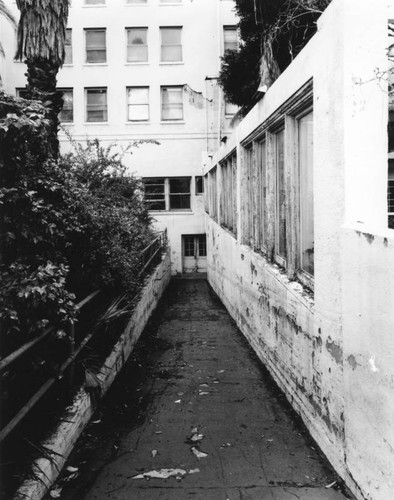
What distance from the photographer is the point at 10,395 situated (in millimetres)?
4453

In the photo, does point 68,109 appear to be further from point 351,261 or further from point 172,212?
point 351,261

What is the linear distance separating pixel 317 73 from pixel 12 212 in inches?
116

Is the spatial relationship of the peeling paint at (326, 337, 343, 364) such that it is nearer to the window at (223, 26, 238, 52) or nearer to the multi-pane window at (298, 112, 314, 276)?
the multi-pane window at (298, 112, 314, 276)

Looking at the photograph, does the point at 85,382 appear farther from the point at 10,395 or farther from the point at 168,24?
the point at 168,24

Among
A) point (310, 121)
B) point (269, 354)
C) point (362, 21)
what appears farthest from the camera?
point (269, 354)

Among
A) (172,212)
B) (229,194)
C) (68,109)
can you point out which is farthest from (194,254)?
(229,194)

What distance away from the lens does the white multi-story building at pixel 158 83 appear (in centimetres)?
2506

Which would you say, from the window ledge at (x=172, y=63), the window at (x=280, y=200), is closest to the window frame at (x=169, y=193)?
the window ledge at (x=172, y=63)

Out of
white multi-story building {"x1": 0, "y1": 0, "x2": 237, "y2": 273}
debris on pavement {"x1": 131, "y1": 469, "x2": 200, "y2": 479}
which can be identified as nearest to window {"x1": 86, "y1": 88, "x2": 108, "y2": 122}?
white multi-story building {"x1": 0, "y1": 0, "x2": 237, "y2": 273}

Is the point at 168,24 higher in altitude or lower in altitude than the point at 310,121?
higher

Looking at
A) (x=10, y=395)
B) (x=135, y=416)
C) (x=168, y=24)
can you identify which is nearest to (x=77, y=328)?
(x=135, y=416)

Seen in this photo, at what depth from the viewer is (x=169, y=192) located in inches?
990

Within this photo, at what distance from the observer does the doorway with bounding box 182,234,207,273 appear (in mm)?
25578

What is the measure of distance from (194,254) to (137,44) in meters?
10.5
